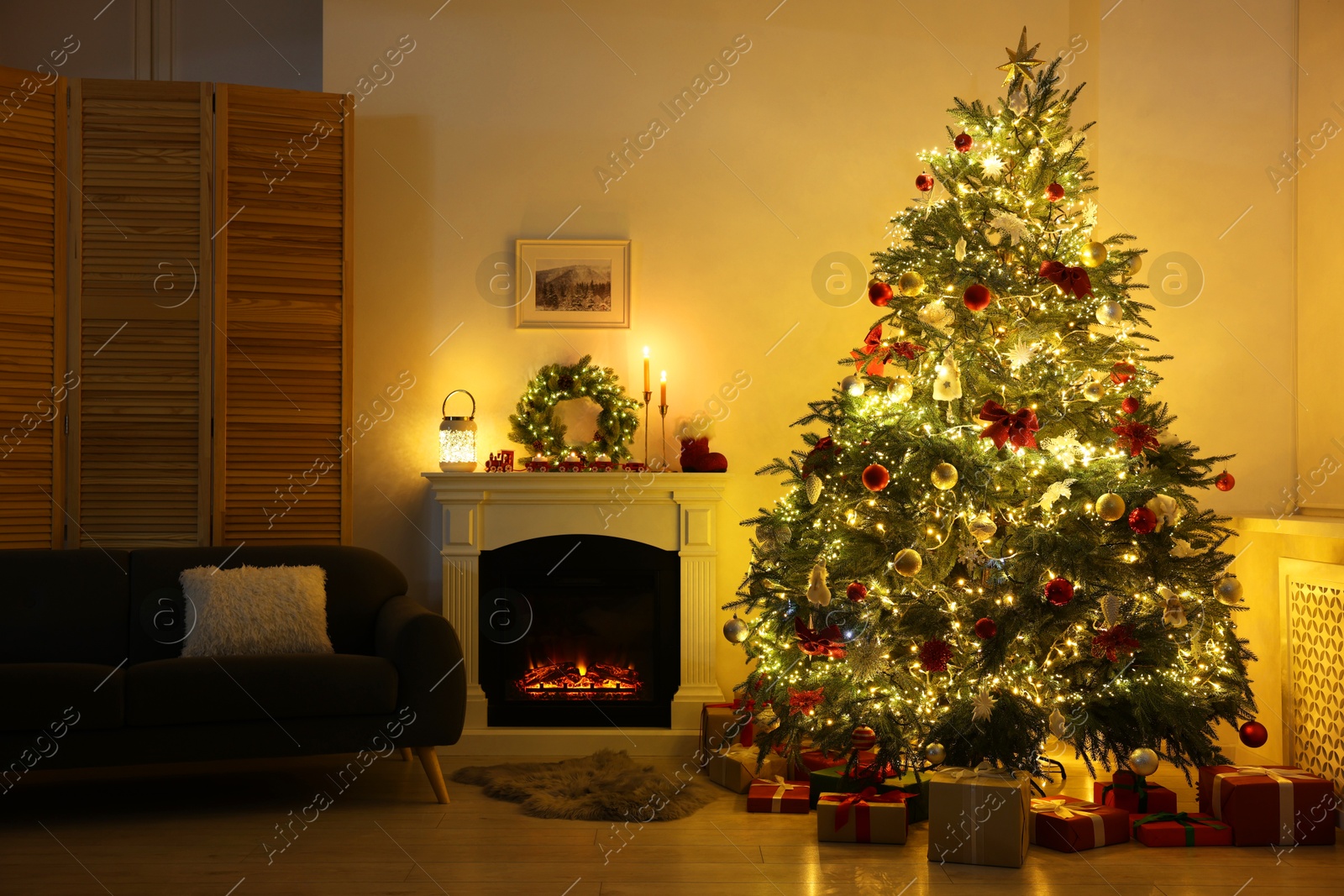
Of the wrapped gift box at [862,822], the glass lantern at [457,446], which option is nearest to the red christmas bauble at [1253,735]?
the wrapped gift box at [862,822]

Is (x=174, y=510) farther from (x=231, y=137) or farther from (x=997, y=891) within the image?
(x=997, y=891)

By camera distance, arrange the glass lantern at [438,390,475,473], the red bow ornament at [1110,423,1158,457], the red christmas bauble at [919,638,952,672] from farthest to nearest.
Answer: the glass lantern at [438,390,475,473], the red bow ornament at [1110,423,1158,457], the red christmas bauble at [919,638,952,672]

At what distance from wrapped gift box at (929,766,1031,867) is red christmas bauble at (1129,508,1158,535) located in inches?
33.7

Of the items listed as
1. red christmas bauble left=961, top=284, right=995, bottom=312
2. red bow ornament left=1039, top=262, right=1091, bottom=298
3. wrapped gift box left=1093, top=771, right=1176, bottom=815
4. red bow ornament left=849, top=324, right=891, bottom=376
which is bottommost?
wrapped gift box left=1093, top=771, right=1176, bottom=815

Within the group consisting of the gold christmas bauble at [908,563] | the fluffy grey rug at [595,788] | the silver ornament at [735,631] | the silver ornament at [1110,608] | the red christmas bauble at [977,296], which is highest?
the red christmas bauble at [977,296]

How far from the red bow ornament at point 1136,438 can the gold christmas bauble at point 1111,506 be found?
25cm

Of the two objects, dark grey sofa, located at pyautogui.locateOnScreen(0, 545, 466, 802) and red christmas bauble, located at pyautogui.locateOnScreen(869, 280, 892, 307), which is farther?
red christmas bauble, located at pyautogui.locateOnScreen(869, 280, 892, 307)

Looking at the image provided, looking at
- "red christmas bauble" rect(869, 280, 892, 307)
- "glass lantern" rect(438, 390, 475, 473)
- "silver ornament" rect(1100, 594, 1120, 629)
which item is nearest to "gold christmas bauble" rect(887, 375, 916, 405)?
"red christmas bauble" rect(869, 280, 892, 307)

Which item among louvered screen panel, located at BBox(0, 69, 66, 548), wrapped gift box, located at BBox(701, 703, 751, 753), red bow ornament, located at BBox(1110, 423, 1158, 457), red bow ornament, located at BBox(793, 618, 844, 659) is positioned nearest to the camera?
red bow ornament, located at BBox(1110, 423, 1158, 457)

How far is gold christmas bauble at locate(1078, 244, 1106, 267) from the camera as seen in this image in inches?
137

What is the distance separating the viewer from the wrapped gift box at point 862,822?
316cm

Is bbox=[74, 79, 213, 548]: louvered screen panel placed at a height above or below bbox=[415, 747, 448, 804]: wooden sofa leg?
above

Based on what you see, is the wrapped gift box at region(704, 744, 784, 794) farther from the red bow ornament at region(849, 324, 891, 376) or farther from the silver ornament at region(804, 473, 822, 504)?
the red bow ornament at region(849, 324, 891, 376)

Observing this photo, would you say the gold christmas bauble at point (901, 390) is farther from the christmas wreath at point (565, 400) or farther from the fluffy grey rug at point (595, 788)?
the fluffy grey rug at point (595, 788)
